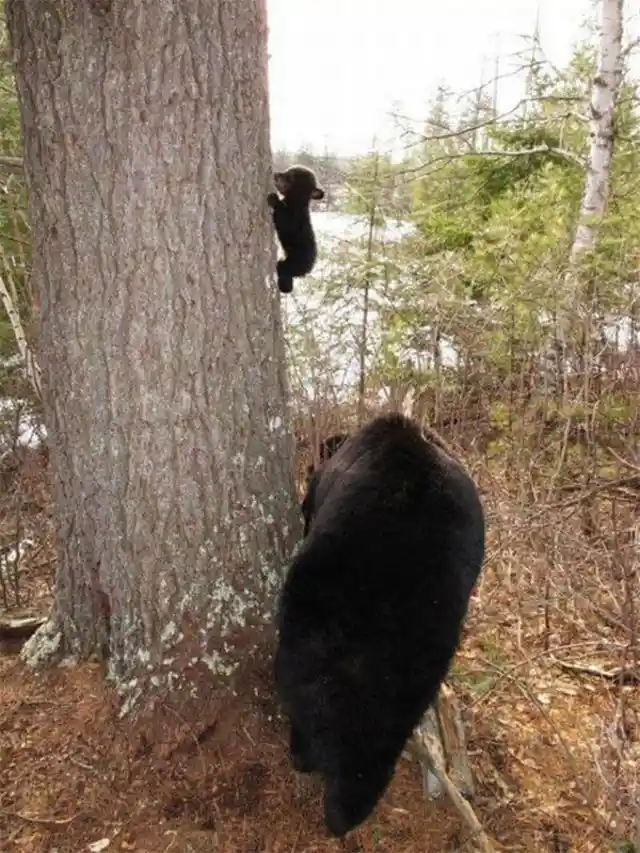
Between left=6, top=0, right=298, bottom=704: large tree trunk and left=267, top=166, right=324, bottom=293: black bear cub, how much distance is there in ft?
3.43

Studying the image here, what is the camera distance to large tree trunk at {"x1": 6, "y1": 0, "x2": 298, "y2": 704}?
83.7 inches

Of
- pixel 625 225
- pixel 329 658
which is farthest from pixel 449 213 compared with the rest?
pixel 329 658

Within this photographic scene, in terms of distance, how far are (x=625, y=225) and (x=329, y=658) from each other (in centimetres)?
513

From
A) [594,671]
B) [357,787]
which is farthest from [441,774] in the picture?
[594,671]

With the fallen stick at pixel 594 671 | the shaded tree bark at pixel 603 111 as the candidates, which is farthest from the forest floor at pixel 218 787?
the shaded tree bark at pixel 603 111

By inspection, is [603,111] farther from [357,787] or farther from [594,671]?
[357,787]

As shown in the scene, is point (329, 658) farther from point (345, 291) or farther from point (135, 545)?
point (345, 291)

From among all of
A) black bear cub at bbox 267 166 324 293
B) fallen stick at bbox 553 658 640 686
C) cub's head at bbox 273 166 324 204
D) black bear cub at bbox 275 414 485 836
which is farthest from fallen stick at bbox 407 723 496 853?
cub's head at bbox 273 166 324 204

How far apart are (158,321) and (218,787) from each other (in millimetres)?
1541

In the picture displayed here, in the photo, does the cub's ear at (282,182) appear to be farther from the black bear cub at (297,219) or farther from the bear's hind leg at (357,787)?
the bear's hind leg at (357,787)

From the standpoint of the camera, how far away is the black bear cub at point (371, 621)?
2.14m

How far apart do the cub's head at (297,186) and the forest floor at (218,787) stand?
2.24 m

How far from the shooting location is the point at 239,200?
2.30 m

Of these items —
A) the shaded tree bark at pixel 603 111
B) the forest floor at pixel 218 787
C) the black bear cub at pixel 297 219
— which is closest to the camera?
the forest floor at pixel 218 787
